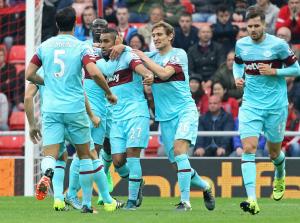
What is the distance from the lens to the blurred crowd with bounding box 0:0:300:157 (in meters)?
18.9

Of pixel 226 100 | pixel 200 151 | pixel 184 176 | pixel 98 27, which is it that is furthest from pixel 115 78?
pixel 226 100

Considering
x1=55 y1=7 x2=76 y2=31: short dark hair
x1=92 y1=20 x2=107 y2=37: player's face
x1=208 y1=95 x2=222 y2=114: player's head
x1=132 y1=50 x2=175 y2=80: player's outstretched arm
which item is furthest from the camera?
x1=208 y1=95 x2=222 y2=114: player's head

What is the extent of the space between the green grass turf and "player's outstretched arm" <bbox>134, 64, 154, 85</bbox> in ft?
5.10

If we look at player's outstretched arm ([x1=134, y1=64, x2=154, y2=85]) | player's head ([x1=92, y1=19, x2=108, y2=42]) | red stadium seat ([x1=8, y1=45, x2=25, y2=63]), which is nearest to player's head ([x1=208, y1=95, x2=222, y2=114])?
red stadium seat ([x1=8, y1=45, x2=25, y2=63])

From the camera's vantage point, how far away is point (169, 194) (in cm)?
1842

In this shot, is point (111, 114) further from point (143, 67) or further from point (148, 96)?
point (148, 96)

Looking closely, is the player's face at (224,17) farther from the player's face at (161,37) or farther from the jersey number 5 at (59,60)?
the jersey number 5 at (59,60)

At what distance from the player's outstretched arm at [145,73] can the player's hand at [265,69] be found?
1394 mm

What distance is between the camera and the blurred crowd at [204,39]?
1894 cm

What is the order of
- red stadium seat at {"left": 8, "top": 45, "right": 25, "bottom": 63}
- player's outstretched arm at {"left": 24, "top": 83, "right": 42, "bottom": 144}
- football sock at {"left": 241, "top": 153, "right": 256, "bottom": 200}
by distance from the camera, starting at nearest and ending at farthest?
1. player's outstretched arm at {"left": 24, "top": 83, "right": 42, "bottom": 144}
2. football sock at {"left": 241, "top": 153, "right": 256, "bottom": 200}
3. red stadium seat at {"left": 8, "top": 45, "right": 25, "bottom": 63}

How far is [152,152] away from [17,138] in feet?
8.08

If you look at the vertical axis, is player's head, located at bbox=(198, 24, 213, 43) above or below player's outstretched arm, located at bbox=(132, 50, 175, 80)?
below

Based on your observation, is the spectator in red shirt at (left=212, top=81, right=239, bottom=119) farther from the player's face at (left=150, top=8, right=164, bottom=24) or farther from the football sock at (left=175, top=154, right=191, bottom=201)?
the football sock at (left=175, top=154, right=191, bottom=201)

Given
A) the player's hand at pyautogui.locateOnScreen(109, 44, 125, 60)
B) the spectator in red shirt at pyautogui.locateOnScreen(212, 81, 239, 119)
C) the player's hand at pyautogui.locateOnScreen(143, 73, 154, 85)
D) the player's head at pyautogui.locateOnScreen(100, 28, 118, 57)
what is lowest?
the spectator in red shirt at pyautogui.locateOnScreen(212, 81, 239, 119)
